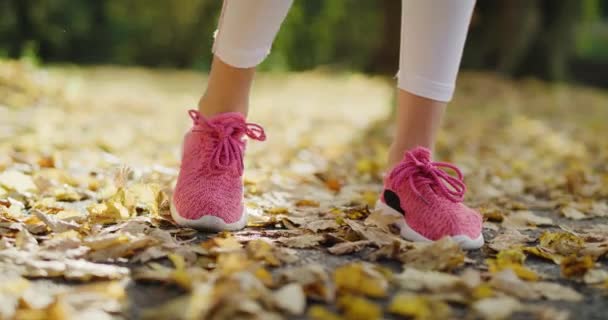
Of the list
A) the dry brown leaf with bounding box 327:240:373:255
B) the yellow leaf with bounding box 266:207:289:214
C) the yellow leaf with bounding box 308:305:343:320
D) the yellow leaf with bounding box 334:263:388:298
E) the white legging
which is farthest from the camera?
the yellow leaf with bounding box 266:207:289:214

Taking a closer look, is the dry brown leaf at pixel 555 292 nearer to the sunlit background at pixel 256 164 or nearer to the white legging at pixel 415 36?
the sunlit background at pixel 256 164

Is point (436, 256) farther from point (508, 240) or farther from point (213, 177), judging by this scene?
point (213, 177)

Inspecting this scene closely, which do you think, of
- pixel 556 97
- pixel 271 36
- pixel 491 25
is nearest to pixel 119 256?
pixel 271 36

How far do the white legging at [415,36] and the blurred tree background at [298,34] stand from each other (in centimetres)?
597

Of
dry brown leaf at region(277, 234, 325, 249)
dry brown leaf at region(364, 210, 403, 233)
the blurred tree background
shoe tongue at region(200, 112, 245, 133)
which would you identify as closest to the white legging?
shoe tongue at region(200, 112, 245, 133)

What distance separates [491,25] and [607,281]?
325 inches

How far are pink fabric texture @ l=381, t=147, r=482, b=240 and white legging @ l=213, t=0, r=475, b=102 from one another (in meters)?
0.14

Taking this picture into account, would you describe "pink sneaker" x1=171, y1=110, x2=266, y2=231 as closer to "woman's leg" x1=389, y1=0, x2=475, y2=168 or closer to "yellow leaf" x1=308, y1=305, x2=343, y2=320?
"woman's leg" x1=389, y1=0, x2=475, y2=168

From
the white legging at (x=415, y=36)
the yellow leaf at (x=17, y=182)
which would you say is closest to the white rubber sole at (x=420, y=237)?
the white legging at (x=415, y=36)

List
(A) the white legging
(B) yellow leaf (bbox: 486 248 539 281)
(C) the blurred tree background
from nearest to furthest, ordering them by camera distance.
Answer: (B) yellow leaf (bbox: 486 248 539 281), (A) the white legging, (C) the blurred tree background

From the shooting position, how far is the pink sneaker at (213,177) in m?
1.42

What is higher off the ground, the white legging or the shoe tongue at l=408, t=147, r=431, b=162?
the white legging

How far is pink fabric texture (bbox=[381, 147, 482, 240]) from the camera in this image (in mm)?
1360

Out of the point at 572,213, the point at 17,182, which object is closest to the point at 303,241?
the point at 17,182
